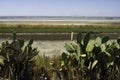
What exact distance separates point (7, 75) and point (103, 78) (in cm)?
231

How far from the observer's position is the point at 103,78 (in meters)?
7.52

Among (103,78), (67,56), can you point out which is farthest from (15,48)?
(103,78)

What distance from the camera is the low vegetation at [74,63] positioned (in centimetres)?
743

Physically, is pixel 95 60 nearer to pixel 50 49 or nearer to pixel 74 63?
pixel 74 63

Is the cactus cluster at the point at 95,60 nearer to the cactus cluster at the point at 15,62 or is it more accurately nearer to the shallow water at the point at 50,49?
the cactus cluster at the point at 15,62

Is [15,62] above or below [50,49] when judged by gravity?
above

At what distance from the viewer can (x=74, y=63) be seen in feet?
25.0

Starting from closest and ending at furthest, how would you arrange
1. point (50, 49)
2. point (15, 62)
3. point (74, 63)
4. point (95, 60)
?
point (95, 60) < point (15, 62) < point (74, 63) < point (50, 49)

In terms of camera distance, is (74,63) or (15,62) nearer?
(15,62)

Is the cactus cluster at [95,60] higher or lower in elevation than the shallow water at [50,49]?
higher

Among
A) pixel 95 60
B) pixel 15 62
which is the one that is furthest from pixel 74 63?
pixel 15 62

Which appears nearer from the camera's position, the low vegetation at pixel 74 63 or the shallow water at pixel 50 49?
the low vegetation at pixel 74 63

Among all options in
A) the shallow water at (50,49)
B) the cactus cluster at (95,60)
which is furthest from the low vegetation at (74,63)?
the shallow water at (50,49)

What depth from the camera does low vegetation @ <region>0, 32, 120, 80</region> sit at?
24.4 ft
